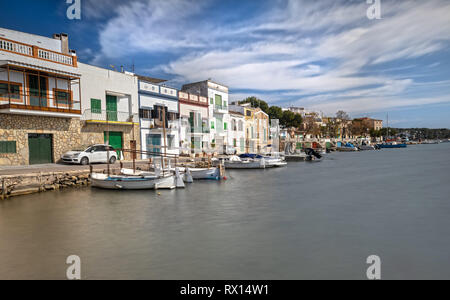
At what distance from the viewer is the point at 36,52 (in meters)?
21.0

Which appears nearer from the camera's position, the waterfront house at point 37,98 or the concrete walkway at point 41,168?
the concrete walkway at point 41,168

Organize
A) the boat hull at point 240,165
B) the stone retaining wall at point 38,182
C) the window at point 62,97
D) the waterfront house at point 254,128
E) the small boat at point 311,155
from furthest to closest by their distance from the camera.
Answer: the waterfront house at point 254,128 → the small boat at point 311,155 → the boat hull at point 240,165 → the window at point 62,97 → the stone retaining wall at point 38,182

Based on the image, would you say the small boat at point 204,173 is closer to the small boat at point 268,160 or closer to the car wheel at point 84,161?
the car wheel at point 84,161

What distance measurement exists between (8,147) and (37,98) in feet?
13.1

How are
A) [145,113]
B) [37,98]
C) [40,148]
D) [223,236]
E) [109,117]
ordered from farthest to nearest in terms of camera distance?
[145,113], [109,117], [40,148], [37,98], [223,236]

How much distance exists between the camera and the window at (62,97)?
22.5m

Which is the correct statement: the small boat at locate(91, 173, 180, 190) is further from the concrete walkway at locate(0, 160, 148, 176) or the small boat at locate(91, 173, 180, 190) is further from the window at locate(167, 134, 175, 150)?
the window at locate(167, 134, 175, 150)

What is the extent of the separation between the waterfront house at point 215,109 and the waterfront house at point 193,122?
115cm

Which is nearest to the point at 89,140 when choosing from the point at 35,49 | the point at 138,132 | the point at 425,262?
the point at 138,132

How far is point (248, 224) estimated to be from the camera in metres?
10.8

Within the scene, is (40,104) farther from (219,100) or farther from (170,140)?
(219,100)

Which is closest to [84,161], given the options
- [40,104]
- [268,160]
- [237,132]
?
[40,104]

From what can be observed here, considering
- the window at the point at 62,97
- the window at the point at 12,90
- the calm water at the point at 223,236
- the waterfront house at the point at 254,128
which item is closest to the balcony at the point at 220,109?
the waterfront house at the point at 254,128

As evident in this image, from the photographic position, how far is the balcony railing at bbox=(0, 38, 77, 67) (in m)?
19.6
